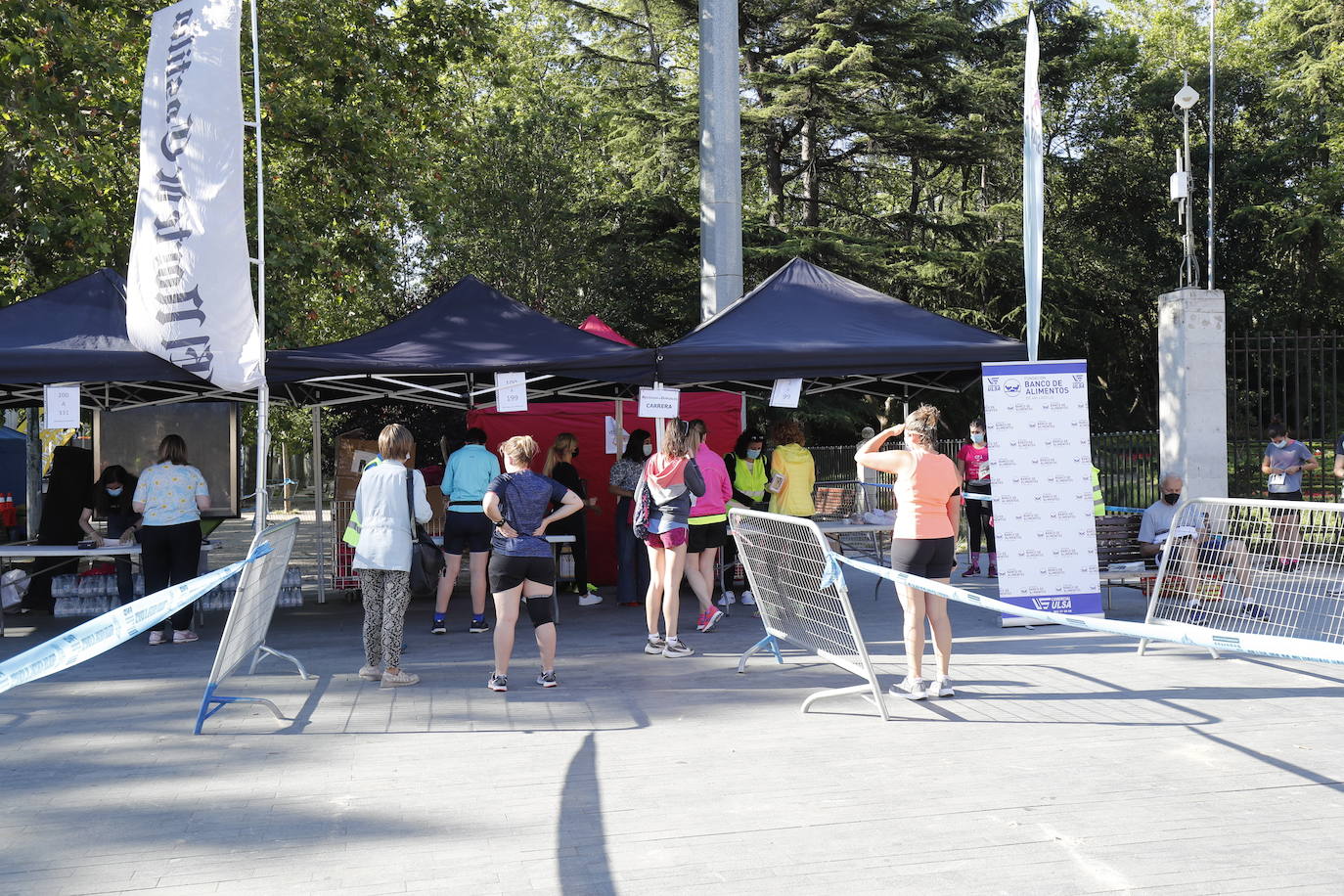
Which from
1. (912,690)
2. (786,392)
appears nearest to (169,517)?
(786,392)

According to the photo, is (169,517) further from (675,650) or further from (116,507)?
(675,650)

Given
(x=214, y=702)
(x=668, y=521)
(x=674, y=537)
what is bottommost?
(x=214, y=702)

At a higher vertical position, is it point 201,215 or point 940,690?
point 201,215

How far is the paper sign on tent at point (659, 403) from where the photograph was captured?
367 inches

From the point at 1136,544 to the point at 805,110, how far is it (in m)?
15.6

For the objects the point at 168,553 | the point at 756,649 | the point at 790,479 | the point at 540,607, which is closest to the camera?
the point at 540,607

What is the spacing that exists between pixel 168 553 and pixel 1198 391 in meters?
11.0

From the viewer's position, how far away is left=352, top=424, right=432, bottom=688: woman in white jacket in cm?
734

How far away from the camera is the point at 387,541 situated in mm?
7324

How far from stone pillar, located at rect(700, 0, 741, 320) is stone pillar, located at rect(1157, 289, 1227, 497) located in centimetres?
516

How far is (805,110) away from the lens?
Result: 23.8 m

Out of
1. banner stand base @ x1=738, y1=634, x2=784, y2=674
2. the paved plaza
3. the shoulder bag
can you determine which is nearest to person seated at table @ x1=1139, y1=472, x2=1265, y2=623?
the paved plaza

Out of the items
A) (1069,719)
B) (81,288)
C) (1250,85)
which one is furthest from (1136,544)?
(1250,85)

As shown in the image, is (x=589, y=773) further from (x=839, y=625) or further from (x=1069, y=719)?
(x=1069, y=719)
